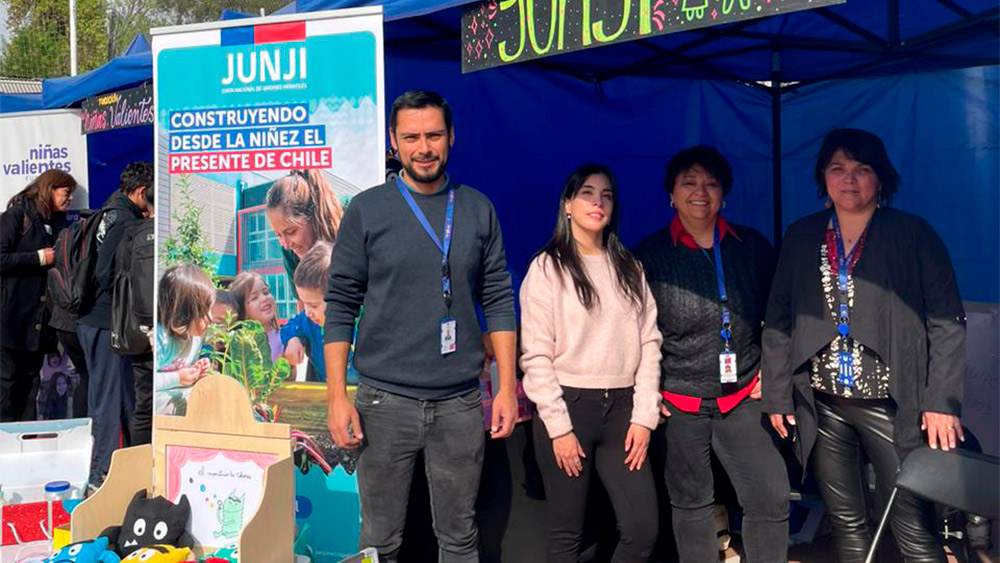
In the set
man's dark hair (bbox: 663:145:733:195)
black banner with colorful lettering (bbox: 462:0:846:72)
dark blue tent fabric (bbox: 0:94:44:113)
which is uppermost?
dark blue tent fabric (bbox: 0:94:44:113)

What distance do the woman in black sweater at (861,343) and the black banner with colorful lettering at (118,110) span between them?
12.5 ft

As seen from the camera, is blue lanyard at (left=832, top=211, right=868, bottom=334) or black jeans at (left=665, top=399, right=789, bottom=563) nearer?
blue lanyard at (left=832, top=211, right=868, bottom=334)

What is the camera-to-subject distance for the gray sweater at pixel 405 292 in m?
2.81

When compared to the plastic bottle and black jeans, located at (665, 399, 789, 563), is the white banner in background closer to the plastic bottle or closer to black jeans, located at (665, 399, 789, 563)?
the plastic bottle

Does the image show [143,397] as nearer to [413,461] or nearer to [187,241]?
[187,241]

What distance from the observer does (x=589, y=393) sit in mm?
3059

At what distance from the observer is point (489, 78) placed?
5023 mm

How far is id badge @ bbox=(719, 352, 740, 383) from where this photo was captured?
3164mm

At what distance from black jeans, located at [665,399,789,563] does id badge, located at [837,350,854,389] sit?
0.34m

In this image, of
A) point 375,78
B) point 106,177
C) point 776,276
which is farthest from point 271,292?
point 106,177

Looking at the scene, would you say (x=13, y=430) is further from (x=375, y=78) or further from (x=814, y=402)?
(x=814, y=402)

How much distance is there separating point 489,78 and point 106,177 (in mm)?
4194

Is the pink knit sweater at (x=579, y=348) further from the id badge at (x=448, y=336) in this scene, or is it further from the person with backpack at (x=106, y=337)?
the person with backpack at (x=106, y=337)

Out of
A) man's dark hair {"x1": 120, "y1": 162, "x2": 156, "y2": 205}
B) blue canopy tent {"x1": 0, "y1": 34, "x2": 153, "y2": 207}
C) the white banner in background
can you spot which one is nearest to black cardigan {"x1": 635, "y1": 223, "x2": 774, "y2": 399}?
man's dark hair {"x1": 120, "y1": 162, "x2": 156, "y2": 205}
